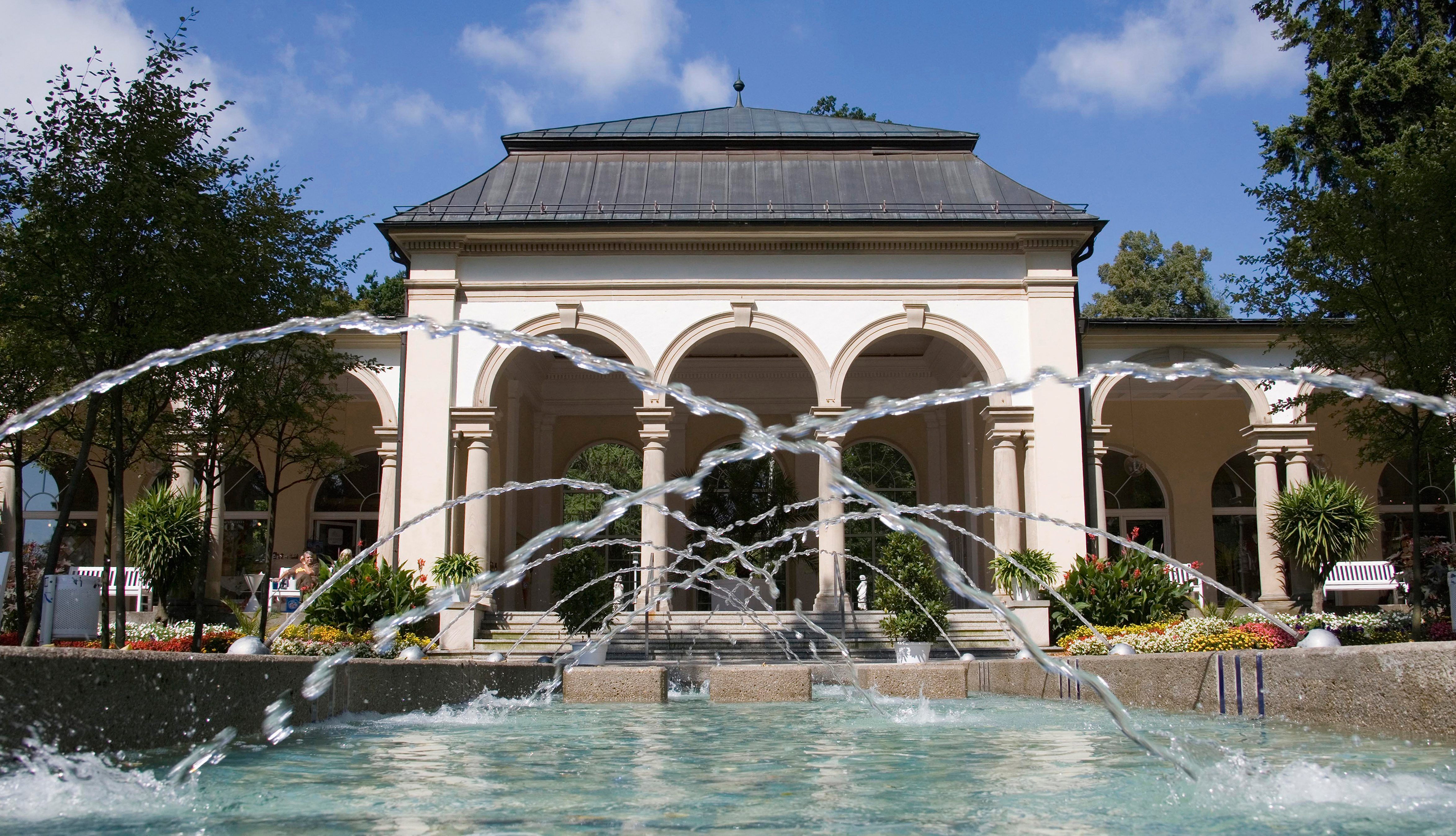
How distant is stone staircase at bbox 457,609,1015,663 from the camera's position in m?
17.2

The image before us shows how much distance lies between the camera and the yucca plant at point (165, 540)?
19359mm

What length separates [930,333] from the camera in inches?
805

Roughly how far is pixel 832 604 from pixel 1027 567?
307cm

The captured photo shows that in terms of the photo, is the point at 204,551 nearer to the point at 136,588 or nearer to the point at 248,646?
the point at 136,588

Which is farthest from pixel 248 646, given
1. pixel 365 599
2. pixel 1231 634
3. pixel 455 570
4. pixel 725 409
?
pixel 455 570

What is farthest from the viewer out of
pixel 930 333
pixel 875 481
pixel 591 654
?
pixel 875 481

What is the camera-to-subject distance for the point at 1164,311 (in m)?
42.9

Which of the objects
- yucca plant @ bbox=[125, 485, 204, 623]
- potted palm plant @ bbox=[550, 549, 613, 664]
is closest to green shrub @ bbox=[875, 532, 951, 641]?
potted palm plant @ bbox=[550, 549, 613, 664]

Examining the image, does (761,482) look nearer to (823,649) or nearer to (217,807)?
(823,649)

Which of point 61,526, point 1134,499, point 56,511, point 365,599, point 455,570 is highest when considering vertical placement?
point 1134,499

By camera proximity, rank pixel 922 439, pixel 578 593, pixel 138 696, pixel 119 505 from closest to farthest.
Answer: pixel 138 696
pixel 119 505
pixel 578 593
pixel 922 439

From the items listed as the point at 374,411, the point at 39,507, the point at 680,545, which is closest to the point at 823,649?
the point at 680,545

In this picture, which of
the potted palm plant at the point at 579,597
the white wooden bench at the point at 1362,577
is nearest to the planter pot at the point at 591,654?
the potted palm plant at the point at 579,597

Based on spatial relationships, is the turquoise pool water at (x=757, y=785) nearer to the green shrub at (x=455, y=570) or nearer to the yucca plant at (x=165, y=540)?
the green shrub at (x=455, y=570)
